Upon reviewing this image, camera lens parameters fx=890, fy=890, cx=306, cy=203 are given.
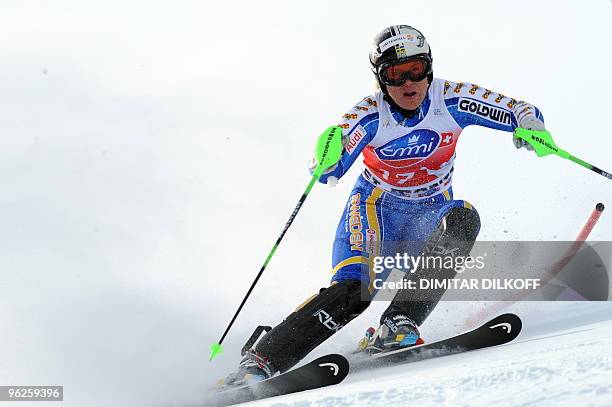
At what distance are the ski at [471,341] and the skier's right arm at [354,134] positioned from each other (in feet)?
3.14

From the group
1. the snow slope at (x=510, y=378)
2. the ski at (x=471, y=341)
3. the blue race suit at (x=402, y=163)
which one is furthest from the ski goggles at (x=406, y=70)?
the snow slope at (x=510, y=378)

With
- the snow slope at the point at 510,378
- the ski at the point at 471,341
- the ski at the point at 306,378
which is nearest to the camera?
the snow slope at the point at 510,378

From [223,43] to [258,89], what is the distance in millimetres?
2815

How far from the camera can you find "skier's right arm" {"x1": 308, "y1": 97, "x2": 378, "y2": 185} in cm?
462

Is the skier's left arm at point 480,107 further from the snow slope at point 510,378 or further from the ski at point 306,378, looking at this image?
the ski at point 306,378

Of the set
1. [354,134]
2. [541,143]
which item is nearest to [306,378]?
[354,134]

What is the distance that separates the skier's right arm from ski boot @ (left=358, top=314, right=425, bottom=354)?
0.77 metres

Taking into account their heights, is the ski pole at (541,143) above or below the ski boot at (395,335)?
above

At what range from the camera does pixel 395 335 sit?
4.43m

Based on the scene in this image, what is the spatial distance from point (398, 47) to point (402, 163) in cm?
64

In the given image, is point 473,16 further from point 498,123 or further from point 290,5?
point 498,123

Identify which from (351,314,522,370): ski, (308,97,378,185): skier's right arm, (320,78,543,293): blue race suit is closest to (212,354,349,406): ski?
(351,314,522,370): ski

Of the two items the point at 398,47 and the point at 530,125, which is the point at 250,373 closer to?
the point at 398,47

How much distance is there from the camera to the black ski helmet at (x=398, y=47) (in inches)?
181
